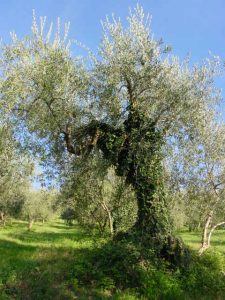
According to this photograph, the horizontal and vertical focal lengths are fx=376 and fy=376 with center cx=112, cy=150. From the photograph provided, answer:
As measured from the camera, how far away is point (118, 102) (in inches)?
749

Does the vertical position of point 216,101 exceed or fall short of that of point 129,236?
it exceeds it

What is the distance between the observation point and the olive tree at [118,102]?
18.0 metres

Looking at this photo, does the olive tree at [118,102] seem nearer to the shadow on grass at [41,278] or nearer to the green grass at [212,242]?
the shadow on grass at [41,278]

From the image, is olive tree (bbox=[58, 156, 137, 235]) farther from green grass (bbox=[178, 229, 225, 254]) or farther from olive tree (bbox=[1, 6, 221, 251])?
green grass (bbox=[178, 229, 225, 254])

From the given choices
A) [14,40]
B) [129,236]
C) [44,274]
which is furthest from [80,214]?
[14,40]

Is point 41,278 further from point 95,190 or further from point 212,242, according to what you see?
point 212,242

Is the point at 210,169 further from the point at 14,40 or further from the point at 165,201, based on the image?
the point at 14,40

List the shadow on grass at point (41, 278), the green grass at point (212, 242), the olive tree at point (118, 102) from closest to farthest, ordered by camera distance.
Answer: the shadow on grass at point (41, 278) < the olive tree at point (118, 102) < the green grass at point (212, 242)

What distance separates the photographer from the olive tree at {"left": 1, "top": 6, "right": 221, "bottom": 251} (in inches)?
707

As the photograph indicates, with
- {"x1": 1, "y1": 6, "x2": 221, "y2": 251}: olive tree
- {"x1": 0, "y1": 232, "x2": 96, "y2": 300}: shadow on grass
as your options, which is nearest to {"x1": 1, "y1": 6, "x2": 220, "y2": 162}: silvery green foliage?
{"x1": 1, "y1": 6, "x2": 221, "y2": 251}: olive tree

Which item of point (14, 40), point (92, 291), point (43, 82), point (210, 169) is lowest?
point (92, 291)

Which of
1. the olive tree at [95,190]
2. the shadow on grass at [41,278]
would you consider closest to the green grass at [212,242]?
the olive tree at [95,190]

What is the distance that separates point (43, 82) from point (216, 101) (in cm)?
979

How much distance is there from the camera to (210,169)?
25.9 meters
